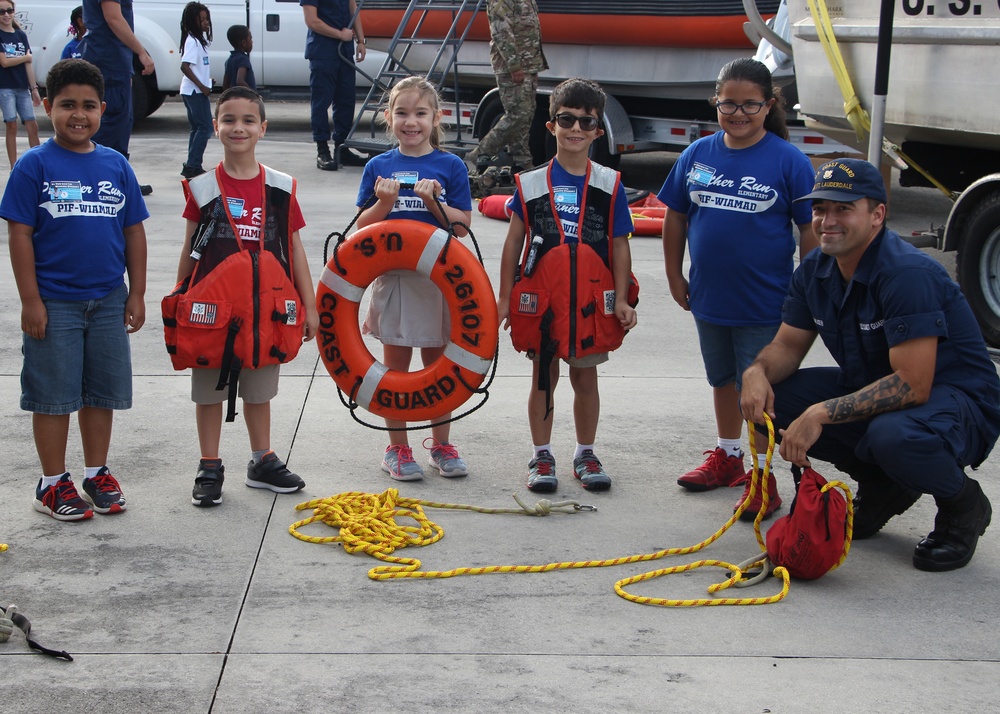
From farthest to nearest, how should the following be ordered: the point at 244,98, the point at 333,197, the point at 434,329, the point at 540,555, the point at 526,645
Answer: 1. the point at 333,197
2. the point at 434,329
3. the point at 244,98
4. the point at 540,555
5. the point at 526,645

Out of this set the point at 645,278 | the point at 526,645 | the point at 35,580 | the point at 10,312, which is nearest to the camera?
the point at 526,645

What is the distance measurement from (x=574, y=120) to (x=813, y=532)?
1.68m

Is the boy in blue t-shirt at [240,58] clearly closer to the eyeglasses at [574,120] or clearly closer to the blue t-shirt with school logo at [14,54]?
the blue t-shirt with school logo at [14,54]

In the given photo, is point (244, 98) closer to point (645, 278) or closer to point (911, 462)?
point (911, 462)

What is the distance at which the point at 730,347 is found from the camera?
4387 mm

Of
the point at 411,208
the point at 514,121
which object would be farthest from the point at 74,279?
the point at 514,121

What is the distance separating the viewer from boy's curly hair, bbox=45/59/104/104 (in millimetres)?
3889

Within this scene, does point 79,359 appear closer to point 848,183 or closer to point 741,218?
point 741,218

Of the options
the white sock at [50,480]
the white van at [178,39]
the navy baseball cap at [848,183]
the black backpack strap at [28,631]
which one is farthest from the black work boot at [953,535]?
the white van at [178,39]

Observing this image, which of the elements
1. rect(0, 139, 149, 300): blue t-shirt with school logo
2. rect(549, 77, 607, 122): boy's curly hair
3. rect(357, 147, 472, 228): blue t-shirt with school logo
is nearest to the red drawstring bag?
rect(549, 77, 607, 122): boy's curly hair

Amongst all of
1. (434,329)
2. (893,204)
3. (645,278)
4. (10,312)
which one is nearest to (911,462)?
(434,329)

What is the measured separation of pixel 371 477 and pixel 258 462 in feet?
1.43

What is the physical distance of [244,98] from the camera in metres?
4.13

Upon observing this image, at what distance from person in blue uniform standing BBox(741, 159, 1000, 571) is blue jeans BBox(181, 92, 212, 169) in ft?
26.3
